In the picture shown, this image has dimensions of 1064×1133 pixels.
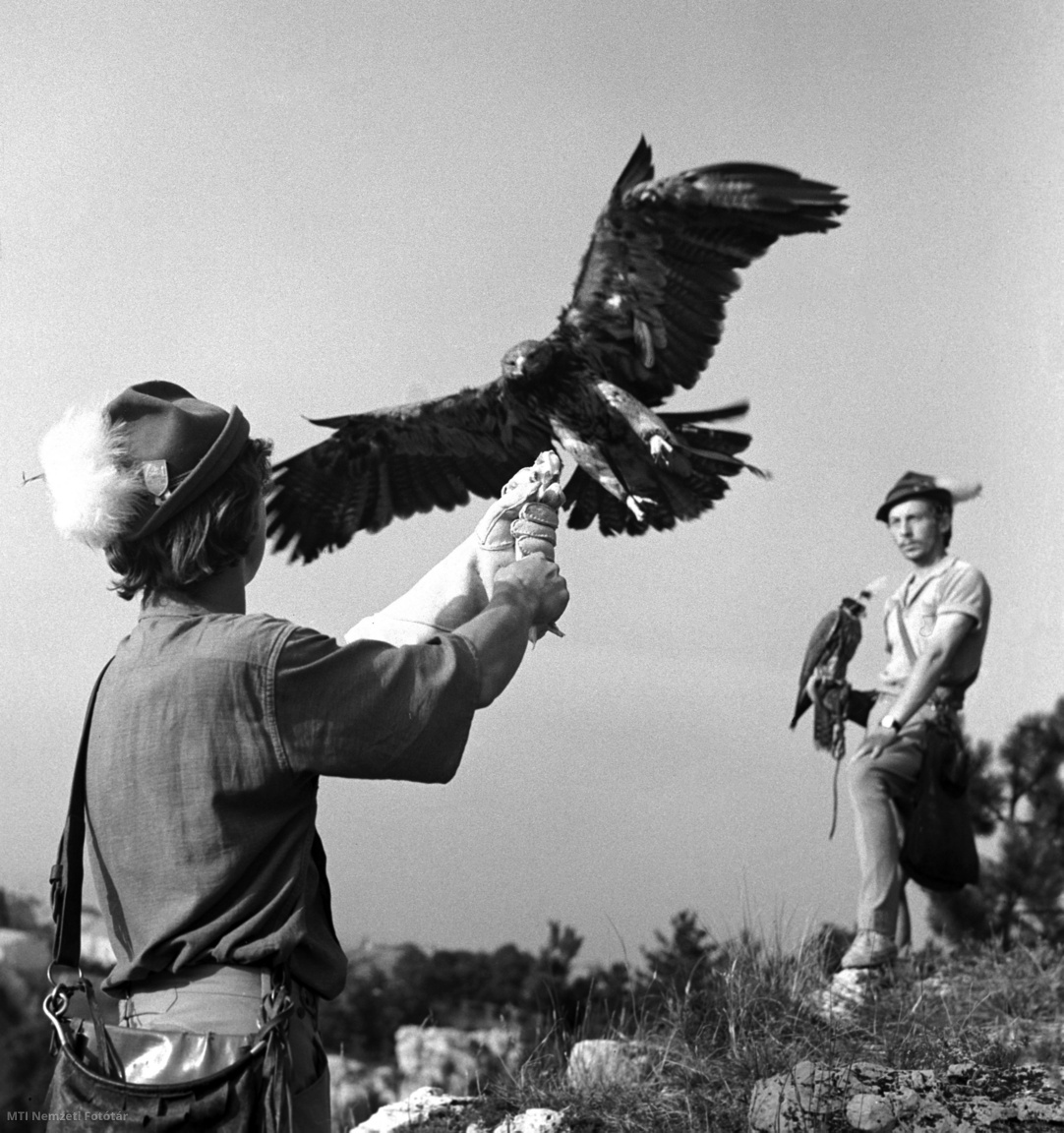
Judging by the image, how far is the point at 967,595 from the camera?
4.85 m

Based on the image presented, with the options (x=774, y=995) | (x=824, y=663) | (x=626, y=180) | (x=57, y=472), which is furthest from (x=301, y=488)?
(x=57, y=472)

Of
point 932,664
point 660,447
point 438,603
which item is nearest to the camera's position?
point 438,603

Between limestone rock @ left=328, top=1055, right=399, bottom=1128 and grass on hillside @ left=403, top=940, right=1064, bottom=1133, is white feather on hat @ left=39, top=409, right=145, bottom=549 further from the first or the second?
limestone rock @ left=328, top=1055, right=399, bottom=1128

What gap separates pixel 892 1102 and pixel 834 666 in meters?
2.68

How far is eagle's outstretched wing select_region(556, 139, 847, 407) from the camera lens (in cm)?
533

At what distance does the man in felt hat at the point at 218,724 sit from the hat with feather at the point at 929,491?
372 centimetres

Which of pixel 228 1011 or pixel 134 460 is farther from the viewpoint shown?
pixel 134 460

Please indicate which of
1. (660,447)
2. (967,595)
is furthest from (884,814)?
(660,447)

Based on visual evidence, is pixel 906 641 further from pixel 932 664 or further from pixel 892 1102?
pixel 892 1102

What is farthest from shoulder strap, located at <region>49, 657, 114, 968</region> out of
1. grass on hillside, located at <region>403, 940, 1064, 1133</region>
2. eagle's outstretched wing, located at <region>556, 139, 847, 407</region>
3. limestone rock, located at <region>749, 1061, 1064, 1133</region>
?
eagle's outstretched wing, located at <region>556, 139, 847, 407</region>

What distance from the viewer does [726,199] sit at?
5398 mm

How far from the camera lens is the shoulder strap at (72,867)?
1556 mm

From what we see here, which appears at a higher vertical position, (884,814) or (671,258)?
(671,258)

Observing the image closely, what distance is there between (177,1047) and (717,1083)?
6.95 ft
